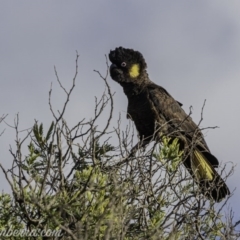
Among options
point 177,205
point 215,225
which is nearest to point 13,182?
point 177,205

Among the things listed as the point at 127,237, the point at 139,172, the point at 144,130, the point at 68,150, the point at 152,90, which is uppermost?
the point at 152,90

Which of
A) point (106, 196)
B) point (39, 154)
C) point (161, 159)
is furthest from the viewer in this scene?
point (161, 159)

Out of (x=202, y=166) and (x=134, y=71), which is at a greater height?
(x=134, y=71)

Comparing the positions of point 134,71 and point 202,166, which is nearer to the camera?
point 202,166

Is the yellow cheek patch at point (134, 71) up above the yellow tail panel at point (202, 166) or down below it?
above

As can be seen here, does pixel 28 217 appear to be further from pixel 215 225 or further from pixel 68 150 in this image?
pixel 215 225

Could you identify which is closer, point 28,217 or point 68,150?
point 28,217

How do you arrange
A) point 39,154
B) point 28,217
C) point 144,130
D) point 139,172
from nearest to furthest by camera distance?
1. point 28,217
2. point 39,154
3. point 139,172
4. point 144,130

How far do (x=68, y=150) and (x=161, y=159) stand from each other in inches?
48.5

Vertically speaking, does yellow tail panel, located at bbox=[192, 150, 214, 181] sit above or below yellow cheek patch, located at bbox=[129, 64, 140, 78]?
below

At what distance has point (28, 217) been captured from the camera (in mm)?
3861

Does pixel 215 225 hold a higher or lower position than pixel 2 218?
higher

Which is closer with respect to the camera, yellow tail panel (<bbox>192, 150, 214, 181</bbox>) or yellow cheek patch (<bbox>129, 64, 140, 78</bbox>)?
yellow tail panel (<bbox>192, 150, 214, 181</bbox>)

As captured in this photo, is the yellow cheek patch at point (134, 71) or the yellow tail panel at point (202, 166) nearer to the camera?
the yellow tail panel at point (202, 166)
